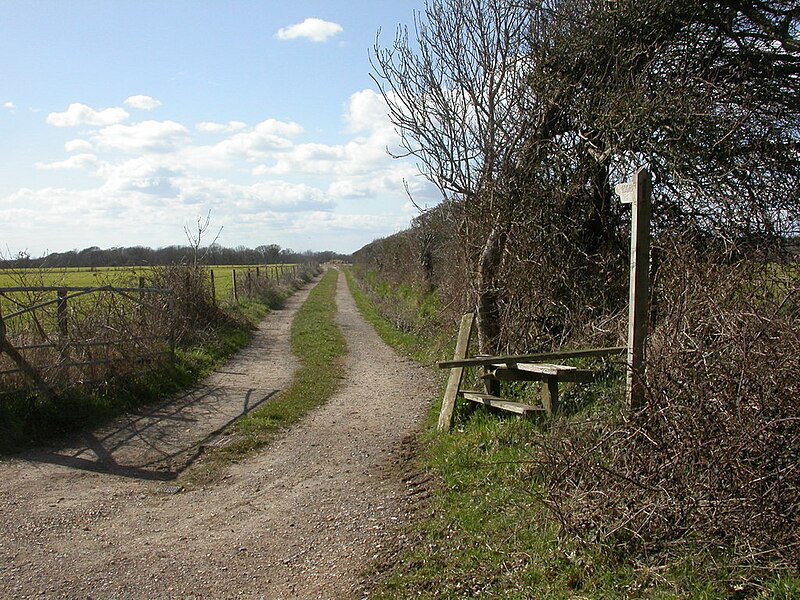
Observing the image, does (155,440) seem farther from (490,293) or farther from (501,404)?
(490,293)

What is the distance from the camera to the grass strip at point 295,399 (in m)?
7.94

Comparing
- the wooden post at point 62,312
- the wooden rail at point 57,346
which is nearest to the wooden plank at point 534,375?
the wooden rail at point 57,346

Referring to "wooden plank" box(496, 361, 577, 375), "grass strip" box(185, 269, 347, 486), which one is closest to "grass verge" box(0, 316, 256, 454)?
"grass strip" box(185, 269, 347, 486)

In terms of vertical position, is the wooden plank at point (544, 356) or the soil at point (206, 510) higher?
the wooden plank at point (544, 356)

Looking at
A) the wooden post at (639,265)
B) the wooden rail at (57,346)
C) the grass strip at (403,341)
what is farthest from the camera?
the grass strip at (403,341)

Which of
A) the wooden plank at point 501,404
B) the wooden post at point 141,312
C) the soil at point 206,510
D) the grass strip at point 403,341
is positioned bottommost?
the soil at point 206,510

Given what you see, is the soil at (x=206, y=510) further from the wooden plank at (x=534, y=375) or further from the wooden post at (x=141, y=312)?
the wooden post at (x=141, y=312)

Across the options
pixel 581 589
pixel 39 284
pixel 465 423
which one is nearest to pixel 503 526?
pixel 581 589

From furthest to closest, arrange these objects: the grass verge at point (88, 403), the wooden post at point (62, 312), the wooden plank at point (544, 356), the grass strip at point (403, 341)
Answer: the grass strip at point (403, 341)
the wooden post at point (62, 312)
the grass verge at point (88, 403)
the wooden plank at point (544, 356)

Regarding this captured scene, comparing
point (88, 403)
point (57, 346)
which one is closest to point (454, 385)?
point (88, 403)

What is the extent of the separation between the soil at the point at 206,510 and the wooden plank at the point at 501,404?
107 cm

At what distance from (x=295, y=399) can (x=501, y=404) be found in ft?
14.4

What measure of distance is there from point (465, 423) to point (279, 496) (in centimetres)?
261

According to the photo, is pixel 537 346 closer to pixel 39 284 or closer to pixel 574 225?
pixel 574 225
